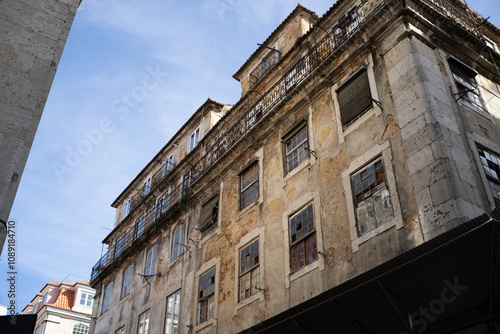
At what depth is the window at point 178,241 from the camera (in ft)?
64.6

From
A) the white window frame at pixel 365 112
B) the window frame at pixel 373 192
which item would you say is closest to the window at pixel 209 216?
the white window frame at pixel 365 112

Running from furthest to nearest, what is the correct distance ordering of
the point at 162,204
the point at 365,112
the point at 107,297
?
the point at 107,297 → the point at 162,204 → the point at 365,112

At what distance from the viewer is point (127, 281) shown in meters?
23.3

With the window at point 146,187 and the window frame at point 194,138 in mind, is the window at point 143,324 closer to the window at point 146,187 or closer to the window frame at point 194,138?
the window at point 146,187

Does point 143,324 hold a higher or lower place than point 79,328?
lower

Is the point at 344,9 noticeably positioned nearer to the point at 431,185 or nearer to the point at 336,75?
the point at 336,75

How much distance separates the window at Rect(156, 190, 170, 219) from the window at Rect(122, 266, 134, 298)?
288cm

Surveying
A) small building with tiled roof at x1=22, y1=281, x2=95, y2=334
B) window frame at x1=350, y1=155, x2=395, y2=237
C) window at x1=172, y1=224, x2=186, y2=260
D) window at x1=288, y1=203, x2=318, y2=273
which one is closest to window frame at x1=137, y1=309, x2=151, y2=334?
window at x1=172, y1=224, x2=186, y2=260

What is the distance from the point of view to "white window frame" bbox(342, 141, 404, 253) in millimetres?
10992

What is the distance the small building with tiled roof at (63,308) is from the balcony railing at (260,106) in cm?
1332

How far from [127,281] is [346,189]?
46.8ft

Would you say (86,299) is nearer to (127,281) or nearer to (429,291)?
A: (127,281)

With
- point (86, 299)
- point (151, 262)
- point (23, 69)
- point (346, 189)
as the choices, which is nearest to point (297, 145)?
point (346, 189)

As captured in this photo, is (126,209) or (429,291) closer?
(429,291)
